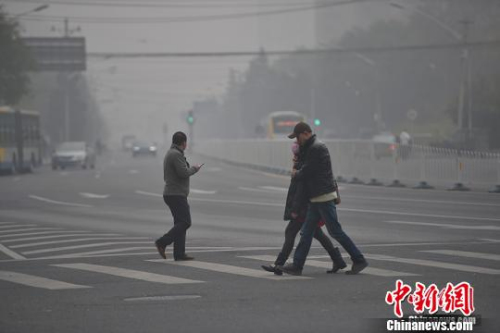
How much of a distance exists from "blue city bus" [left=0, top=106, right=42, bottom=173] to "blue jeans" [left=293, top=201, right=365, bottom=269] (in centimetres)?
4163

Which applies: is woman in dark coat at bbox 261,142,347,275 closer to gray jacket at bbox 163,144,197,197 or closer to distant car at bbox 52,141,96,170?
gray jacket at bbox 163,144,197,197

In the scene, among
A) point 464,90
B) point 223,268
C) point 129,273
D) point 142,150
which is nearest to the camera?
point 129,273

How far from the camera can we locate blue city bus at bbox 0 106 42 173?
53.9 metres

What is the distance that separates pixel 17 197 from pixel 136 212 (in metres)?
8.89

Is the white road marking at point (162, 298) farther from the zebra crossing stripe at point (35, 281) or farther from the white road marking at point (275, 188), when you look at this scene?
the white road marking at point (275, 188)

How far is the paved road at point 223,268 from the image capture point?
1011cm

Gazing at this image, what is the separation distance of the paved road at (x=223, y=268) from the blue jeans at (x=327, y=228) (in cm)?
27

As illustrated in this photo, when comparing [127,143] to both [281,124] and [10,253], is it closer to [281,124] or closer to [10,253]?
[281,124]

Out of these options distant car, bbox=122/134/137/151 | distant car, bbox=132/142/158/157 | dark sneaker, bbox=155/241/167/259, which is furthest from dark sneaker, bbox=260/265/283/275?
distant car, bbox=122/134/137/151

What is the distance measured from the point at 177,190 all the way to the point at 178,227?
0.53 meters

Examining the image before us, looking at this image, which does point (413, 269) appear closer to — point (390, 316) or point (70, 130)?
point (390, 316)

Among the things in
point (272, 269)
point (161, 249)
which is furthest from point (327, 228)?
point (161, 249)

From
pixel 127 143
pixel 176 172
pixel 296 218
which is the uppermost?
pixel 176 172

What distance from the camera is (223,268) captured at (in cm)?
1391
